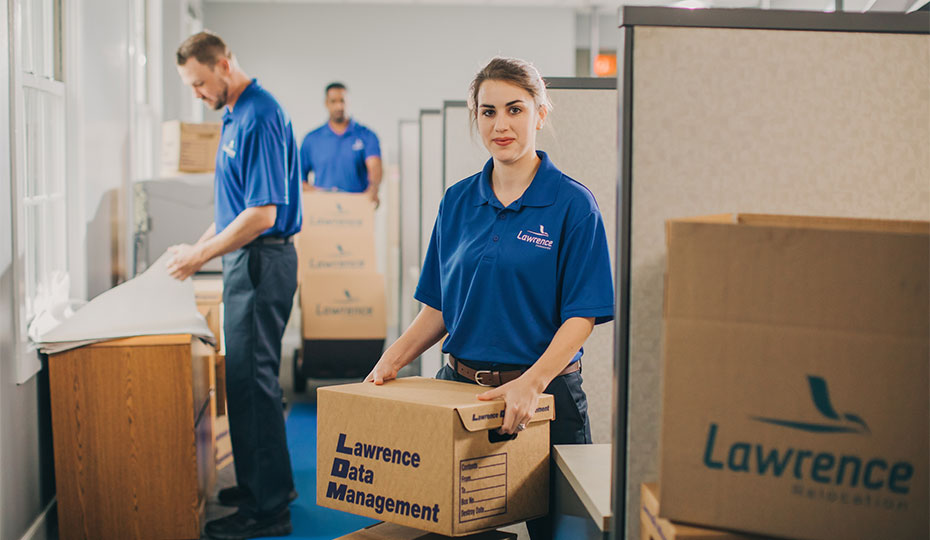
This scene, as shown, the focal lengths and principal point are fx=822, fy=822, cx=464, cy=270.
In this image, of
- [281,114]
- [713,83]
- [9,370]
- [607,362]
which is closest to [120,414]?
[9,370]

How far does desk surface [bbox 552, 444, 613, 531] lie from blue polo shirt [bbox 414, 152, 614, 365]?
183 millimetres

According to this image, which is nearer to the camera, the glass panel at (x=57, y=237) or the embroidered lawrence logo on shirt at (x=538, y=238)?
the embroidered lawrence logo on shirt at (x=538, y=238)

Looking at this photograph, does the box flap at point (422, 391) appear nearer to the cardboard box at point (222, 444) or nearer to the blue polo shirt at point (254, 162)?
the blue polo shirt at point (254, 162)

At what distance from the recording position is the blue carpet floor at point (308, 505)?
8.56ft

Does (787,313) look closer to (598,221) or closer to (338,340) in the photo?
(598,221)

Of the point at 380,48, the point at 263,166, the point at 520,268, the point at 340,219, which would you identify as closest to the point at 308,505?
A: the point at 263,166

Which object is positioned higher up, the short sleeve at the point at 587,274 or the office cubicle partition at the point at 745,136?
the office cubicle partition at the point at 745,136

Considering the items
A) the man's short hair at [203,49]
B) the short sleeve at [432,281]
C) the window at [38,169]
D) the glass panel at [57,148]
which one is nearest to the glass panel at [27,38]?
the window at [38,169]

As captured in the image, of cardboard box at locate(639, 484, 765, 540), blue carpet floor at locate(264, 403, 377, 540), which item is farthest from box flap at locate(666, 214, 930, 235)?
blue carpet floor at locate(264, 403, 377, 540)

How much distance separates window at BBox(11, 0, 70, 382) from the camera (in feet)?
7.07

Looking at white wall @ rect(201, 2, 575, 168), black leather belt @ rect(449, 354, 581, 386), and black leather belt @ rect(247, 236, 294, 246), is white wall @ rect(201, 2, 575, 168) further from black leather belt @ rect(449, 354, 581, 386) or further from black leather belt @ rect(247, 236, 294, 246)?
black leather belt @ rect(449, 354, 581, 386)

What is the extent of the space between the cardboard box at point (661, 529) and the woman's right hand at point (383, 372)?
1.76 feet

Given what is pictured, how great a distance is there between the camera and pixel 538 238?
1.45 m

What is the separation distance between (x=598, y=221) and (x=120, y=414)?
1.57 m
